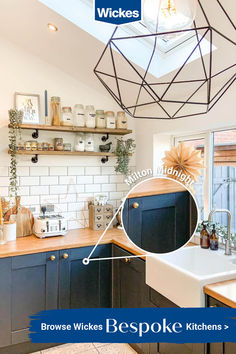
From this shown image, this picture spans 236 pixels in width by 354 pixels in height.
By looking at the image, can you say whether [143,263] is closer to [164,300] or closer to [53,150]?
[164,300]

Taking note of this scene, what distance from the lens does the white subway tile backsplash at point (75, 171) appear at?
2.73 m

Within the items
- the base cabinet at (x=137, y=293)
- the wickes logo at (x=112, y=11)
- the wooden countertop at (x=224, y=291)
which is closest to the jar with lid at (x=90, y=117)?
the base cabinet at (x=137, y=293)

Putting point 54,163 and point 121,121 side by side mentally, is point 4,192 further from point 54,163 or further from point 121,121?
point 121,121

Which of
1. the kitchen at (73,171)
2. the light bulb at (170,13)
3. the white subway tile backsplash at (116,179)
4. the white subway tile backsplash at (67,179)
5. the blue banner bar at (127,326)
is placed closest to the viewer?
the light bulb at (170,13)

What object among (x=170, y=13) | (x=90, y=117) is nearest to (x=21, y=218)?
(x=90, y=117)

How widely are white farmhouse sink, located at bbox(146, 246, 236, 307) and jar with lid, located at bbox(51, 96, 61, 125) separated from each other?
57.5 inches

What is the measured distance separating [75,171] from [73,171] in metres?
0.02

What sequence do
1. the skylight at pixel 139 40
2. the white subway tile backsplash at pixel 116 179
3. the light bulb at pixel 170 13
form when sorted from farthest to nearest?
the white subway tile backsplash at pixel 116 179
the skylight at pixel 139 40
the light bulb at pixel 170 13

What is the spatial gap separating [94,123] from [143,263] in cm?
134

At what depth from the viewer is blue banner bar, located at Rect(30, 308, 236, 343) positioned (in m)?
1.09

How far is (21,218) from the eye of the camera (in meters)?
2.45

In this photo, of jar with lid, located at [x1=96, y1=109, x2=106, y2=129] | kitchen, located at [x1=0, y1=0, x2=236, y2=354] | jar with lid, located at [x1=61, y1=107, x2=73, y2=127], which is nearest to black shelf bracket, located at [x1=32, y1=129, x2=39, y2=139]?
kitchen, located at [x1=0, y1=0, x2=236, y2=354]

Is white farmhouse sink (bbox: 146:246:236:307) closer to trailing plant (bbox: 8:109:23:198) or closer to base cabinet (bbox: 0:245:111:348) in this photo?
base cabinet (bbox: 0:245:111:348)

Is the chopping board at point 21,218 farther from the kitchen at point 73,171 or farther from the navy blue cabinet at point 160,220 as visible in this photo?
the navy blue cabinet at point 160,220
